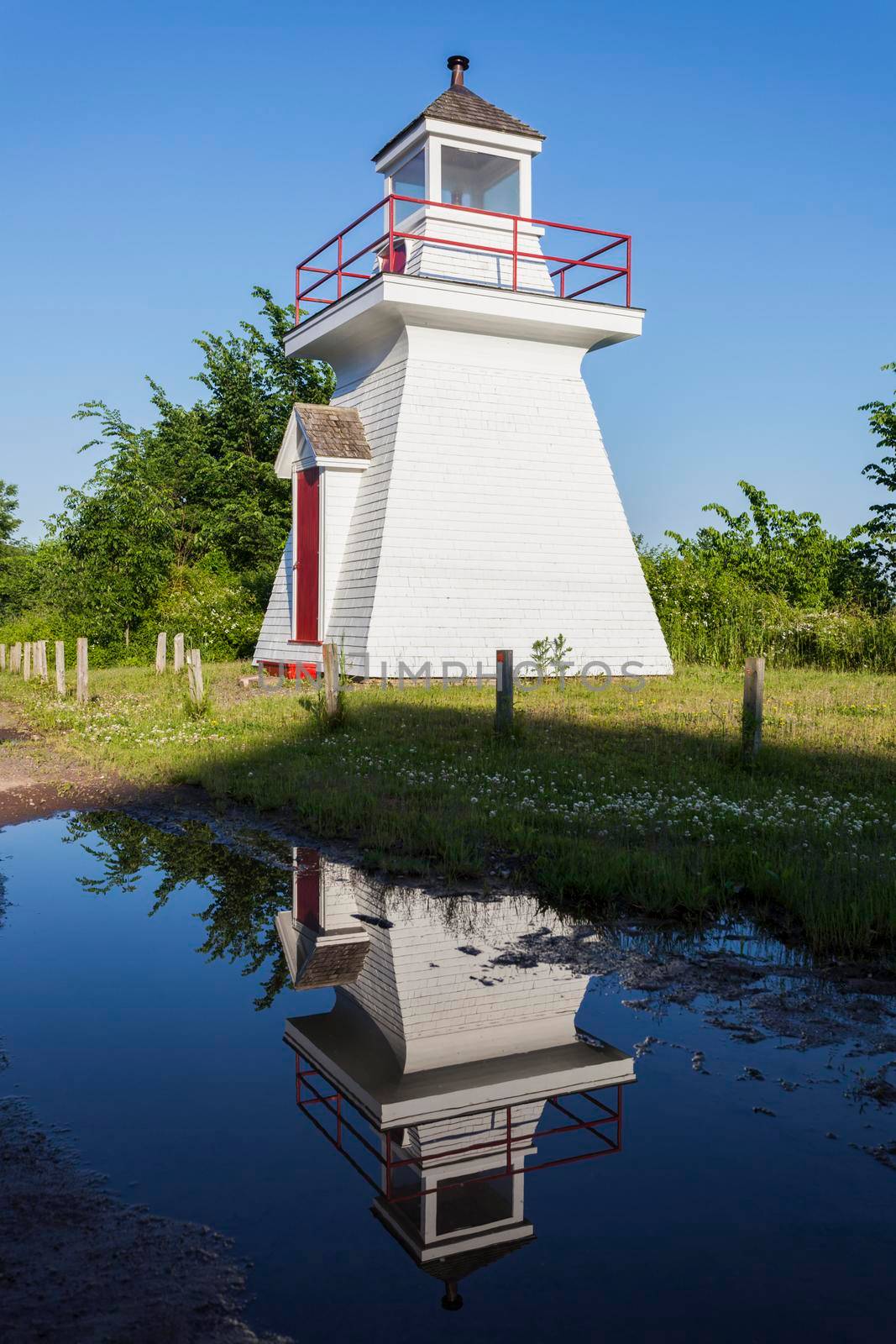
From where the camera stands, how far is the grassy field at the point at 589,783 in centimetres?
695

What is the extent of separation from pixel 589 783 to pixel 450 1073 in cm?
633

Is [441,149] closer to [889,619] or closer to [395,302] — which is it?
[395,302]

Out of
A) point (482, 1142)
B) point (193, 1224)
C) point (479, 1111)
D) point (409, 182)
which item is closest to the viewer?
point (193, 1224)

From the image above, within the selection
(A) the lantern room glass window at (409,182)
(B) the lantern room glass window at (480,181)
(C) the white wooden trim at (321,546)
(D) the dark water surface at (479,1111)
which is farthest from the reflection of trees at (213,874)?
(B) the lantern room glass window at (480,181)

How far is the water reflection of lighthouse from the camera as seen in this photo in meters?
3.47

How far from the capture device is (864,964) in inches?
228

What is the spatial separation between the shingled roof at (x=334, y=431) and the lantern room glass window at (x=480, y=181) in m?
4.47

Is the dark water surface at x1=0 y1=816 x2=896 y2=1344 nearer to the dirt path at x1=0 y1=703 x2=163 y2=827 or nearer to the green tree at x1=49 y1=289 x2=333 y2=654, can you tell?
the dirt path at x1=0 y1=703 x2=163 y2=827

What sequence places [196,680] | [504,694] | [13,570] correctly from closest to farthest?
[504,694] → [196,680] → [13,570]

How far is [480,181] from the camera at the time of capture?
68.5 ft

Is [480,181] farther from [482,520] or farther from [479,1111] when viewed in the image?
[479,1111]

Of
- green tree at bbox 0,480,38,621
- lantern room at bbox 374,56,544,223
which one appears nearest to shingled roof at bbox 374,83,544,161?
lantern room at bbox 374,56,544,223

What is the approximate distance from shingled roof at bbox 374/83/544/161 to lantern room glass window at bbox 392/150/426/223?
0.49 metres

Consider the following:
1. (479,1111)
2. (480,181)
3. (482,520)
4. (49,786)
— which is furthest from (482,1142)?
(480,181)
